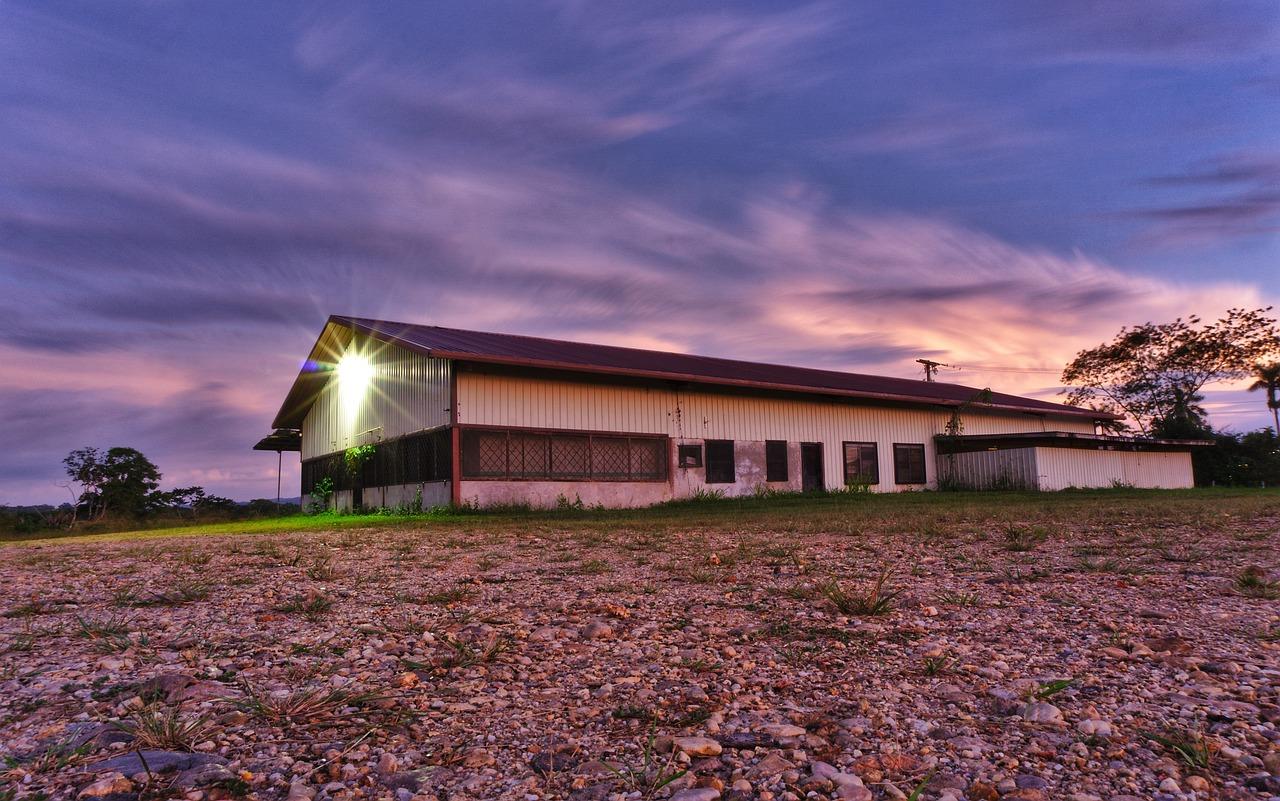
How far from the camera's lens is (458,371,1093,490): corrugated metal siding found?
18.0m

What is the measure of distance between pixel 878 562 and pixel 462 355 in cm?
1230

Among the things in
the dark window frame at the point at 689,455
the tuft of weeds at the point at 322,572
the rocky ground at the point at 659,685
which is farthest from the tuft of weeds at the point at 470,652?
the dark window frame at the point at 689,455

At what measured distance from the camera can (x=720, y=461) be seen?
Answer: 21.5m

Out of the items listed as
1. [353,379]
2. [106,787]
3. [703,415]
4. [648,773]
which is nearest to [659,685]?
[648,773]

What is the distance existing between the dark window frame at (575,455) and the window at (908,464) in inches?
378

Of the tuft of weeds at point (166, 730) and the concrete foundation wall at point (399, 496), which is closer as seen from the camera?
the tuft of weeds at point (166, 730)

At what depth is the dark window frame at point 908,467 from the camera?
25594mm

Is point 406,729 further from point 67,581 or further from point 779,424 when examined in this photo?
point 779,424

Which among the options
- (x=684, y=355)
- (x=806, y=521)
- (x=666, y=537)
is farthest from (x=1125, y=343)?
(x=666, y=537)

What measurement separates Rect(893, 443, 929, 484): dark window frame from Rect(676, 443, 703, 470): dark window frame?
27.0 ft

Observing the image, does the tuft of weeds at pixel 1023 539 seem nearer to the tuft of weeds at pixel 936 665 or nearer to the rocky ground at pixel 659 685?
the rocky ground at pixel 659 685

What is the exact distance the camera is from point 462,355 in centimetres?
1634

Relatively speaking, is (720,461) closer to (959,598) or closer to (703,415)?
(703,415)

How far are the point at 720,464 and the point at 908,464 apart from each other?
839 cm
